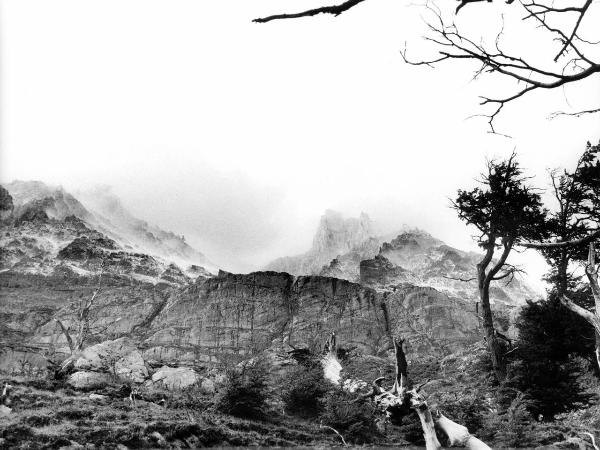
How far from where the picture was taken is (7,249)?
15825 cm

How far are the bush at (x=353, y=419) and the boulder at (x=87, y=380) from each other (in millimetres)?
10993

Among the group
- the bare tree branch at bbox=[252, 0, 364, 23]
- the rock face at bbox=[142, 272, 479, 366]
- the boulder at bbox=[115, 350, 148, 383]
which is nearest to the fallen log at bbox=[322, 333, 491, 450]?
the bare tree branch at bbox=[252, 0, 364, 23]

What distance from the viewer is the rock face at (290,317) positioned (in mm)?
87125

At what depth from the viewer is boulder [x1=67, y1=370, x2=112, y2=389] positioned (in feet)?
66.0

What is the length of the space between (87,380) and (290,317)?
75036 mm

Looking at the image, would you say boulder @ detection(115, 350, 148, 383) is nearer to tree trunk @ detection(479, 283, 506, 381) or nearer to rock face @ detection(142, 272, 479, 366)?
tree trunk @ detection(479, 283, 506, 381)

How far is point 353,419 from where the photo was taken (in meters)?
16.4

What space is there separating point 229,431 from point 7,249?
178 meters

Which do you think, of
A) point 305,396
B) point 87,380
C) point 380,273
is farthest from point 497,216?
point 380,273

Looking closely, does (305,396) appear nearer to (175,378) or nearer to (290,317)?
(175,378)

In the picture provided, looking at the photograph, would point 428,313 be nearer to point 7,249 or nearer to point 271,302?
point 271,302

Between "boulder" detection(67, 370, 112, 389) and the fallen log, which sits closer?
the fallen log

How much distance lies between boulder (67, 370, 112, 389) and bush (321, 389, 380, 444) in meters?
11.0

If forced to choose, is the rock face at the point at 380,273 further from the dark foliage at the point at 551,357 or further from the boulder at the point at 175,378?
the dark foliage at the point at 551,357
